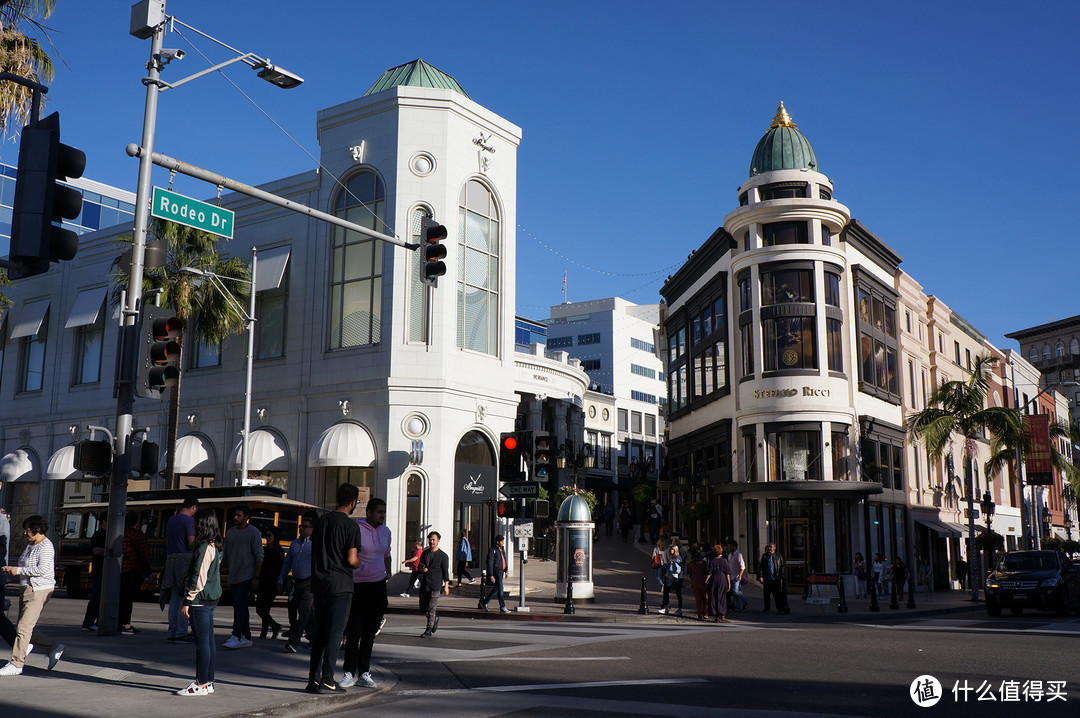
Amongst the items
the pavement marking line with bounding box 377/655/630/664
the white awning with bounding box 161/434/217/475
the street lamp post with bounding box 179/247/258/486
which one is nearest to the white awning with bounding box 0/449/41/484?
the white awning with bounding box 161/434/217/475

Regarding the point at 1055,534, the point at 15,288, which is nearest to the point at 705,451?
the point at 15,288

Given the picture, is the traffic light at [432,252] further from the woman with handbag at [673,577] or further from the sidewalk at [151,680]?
the woman with handbag at [673,577]

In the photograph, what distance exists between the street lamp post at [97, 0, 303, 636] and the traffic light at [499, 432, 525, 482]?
341 inches

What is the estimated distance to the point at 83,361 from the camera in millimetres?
40812

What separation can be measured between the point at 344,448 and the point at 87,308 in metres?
18.1

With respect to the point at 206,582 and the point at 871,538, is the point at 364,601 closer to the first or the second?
the point at 206,582

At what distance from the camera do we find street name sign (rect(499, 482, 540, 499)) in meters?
20.6

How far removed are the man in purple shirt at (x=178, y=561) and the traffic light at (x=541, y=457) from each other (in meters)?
8.11

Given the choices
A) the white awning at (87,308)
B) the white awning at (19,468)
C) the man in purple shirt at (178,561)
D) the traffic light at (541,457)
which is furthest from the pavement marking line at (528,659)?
the white awning at (19,468)

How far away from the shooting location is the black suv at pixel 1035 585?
74.7 ft

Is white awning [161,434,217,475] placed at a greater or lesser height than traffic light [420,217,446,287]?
lesser

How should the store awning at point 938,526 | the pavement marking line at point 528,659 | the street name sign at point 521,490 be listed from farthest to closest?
the store awning at point 938,526 → the street name sign at point 521,490 → the pavement marking line at point 528,659

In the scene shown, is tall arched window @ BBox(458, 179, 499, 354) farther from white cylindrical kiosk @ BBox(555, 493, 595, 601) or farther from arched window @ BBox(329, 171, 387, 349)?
white cylindrical kiosk @ BBox(555, 493, 595, 601)

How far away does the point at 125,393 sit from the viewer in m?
13.1
